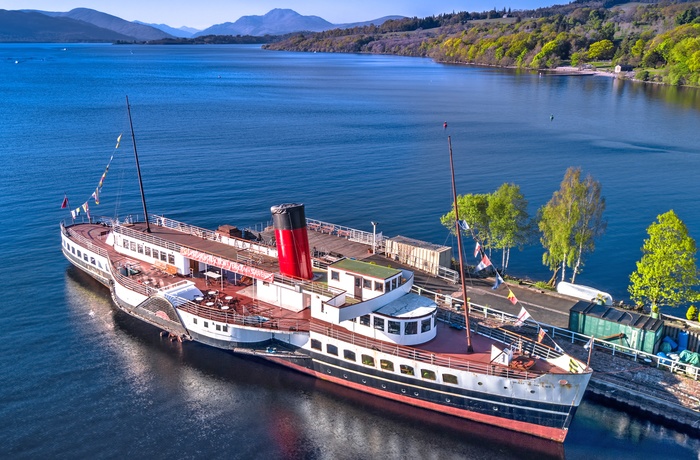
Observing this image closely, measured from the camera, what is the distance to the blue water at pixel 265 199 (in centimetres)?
3133

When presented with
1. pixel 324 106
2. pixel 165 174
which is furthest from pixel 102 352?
pixel 324 106

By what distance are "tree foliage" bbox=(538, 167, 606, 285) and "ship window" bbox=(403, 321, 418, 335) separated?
17394mm

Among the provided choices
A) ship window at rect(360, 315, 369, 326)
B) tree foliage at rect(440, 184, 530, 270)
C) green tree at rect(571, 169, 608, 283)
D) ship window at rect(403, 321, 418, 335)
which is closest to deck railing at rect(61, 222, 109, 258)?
ship window at rect(360, 315, 369, 326)

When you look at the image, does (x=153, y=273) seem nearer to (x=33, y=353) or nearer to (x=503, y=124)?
(x=33, y=353)

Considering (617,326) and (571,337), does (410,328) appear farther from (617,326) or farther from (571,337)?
(617,326)

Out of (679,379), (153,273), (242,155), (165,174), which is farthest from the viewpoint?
(242,155)

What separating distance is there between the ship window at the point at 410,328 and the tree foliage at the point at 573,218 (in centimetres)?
1739

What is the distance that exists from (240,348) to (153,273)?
462 inches

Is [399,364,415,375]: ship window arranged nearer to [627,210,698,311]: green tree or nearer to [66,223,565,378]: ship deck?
[66,223,565,378]: ship deck

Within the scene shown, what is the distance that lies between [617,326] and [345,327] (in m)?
16.6

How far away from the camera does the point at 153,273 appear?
148 feet

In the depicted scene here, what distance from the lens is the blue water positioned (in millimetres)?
31328

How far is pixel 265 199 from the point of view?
235ft

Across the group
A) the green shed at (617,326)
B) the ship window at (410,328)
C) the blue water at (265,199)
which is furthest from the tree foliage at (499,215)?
the ship window at (410,328)
